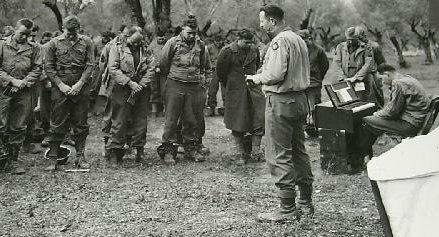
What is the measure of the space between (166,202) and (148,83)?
278cm

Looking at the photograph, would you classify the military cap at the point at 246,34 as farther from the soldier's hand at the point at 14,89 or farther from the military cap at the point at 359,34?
the soldier's hand at the point at 14,89

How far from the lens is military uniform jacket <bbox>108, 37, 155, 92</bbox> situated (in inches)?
360

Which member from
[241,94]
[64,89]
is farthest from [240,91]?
[64,89]

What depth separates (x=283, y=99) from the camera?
6.04 metres

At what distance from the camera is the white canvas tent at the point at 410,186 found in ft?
9.73

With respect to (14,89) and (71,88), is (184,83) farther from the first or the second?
(14,89)

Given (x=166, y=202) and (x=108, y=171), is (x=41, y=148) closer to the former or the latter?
(x=108, y=171)

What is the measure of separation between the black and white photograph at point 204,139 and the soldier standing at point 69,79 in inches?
0.8

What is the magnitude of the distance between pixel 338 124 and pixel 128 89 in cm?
322

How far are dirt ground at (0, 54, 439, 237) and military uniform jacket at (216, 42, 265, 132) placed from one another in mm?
670

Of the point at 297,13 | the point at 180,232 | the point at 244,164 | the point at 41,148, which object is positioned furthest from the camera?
the point at 297,13

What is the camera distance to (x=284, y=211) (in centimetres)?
614

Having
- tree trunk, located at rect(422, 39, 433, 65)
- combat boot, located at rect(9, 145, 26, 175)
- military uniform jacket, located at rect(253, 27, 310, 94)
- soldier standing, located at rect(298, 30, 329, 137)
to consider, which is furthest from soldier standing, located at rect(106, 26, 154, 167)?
tree trunk, located at rect(422, 39, 433, 65)

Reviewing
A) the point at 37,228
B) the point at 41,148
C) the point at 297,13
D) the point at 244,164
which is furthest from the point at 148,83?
the point at 297,13
